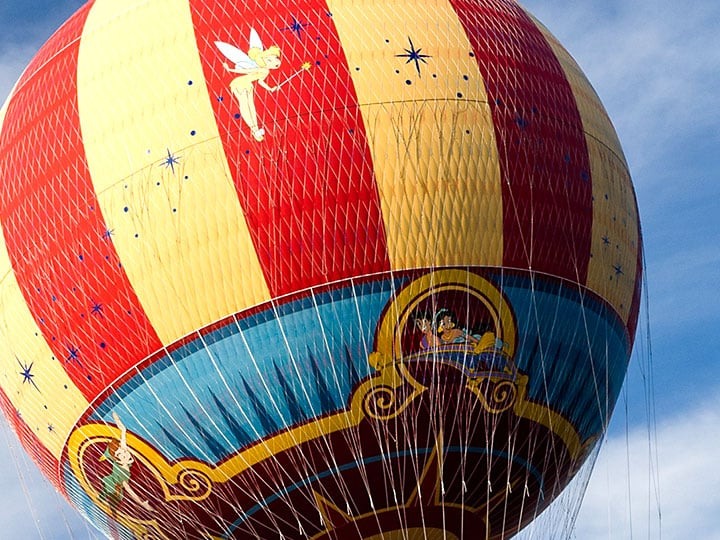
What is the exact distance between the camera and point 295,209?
2064 centimetres

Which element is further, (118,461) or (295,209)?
(118,461)

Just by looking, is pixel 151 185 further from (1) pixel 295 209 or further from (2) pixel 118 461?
(2) pixel 118 461

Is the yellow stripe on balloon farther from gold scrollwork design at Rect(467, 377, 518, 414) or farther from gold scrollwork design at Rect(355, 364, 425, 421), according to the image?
gold scrollwork design at Rect(355, 364, 425, 421)

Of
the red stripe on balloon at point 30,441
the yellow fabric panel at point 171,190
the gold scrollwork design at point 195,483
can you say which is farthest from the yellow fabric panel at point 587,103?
the red stripe on balloon at point 30,441

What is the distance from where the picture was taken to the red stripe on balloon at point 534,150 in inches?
845

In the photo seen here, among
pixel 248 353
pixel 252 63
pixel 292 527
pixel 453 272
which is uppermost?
pixel 252 63

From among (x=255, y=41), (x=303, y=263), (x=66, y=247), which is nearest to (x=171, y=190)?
(x=66, y=247)

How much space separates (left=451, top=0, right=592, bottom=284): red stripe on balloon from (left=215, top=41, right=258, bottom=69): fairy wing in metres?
2.94

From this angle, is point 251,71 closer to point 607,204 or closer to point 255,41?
point 255,41

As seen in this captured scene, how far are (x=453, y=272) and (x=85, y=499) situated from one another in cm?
612

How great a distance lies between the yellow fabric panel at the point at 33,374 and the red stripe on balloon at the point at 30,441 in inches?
9.1

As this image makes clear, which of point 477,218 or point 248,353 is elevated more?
point 477,218

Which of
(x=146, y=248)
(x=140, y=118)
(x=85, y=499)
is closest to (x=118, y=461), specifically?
(x=85, y=499)

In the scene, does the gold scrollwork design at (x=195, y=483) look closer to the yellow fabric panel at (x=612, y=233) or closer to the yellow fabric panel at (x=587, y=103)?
the yellow fabric panel at (x=612, y=233)
